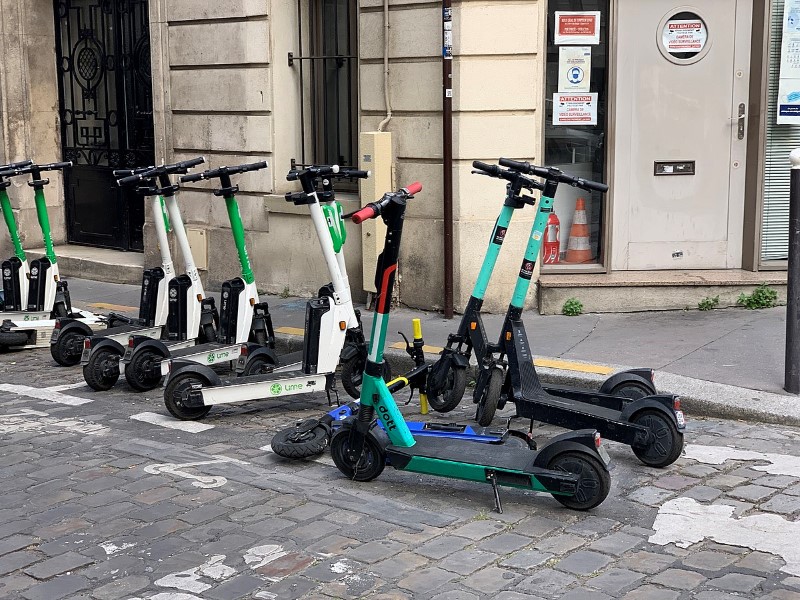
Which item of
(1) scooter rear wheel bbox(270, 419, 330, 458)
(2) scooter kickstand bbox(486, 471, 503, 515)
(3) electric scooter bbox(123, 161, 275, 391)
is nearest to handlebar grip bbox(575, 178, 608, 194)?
(2) scooter kickstand bbox(486, 471, 503, 515)

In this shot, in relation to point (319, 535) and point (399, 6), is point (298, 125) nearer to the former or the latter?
point (399, 6)

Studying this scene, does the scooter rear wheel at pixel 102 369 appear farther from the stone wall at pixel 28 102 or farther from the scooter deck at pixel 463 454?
the stone wall at pixel 28 102

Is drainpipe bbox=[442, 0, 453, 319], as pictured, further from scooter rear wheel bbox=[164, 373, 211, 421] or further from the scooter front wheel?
the scooter front wheel

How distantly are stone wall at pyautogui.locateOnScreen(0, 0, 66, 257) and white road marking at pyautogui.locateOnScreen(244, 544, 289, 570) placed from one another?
9714 millimetres

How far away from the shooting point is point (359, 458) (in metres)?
5.69

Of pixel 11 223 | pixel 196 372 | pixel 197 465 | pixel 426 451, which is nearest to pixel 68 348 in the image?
pixel 11 223

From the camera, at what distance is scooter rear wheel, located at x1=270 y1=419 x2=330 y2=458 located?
6.03 m

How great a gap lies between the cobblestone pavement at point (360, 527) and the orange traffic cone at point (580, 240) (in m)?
3.28

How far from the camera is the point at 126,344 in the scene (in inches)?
330

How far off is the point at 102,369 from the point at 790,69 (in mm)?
6131

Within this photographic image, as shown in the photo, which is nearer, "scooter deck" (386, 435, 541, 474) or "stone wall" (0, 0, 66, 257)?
"scooter deck" (386, 435, 541, 474)

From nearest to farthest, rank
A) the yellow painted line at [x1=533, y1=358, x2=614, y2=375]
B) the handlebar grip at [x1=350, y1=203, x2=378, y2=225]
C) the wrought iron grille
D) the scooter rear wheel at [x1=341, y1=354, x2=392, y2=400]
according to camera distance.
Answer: the handlebar grip at [x1=350, y1=203, x2=378, y2=225] < the scooter rear wheel at [x1=341, y1=354, x2=392, y2=400] < the yellow painted line at [x1=533, y1=358, x2=614, y2=375] < the wrought iron grille

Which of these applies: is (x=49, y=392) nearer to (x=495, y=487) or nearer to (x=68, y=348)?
(x=68, y=348)

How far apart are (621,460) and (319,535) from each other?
6.15ft
